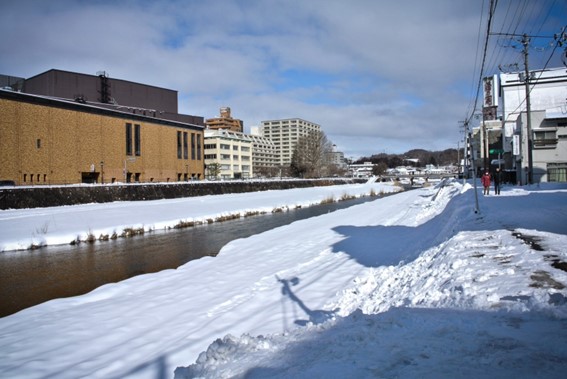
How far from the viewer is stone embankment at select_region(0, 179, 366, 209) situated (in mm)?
27281

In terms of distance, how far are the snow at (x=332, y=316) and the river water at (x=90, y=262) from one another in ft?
6.75

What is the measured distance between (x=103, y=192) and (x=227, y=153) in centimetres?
7309

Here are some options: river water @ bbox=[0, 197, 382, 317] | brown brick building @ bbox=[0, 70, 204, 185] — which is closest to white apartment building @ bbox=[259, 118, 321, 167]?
brown brick building @ bbox=[0, 70, 204, 185]

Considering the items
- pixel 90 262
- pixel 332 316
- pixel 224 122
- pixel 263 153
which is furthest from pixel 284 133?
pixel 332 316

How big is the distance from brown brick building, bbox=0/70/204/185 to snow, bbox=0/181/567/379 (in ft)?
132

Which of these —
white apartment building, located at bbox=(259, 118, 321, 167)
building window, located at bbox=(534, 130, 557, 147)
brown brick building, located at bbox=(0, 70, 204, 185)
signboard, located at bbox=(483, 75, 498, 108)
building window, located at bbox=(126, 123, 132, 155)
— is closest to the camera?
building window, located at bbox=(534, 130, 557, 147)

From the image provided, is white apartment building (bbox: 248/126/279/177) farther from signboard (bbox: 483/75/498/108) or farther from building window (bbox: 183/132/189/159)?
signboard (bbox: 483/75/498/108)

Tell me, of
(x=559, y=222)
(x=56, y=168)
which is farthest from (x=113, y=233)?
(x=56, y=168)

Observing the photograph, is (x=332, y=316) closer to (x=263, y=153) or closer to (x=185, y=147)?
(x=185, y=147)

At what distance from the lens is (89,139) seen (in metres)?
51.4

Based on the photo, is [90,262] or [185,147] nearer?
[90,262]

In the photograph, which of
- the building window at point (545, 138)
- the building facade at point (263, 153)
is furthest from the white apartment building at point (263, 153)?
the building window at point (545, 138)

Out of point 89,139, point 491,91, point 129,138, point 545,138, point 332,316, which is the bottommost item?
point 332,316

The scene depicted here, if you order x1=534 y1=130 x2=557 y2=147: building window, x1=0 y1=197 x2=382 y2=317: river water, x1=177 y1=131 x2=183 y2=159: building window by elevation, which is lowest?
x1=0 y1=197 x2=382 y2=317: river water
